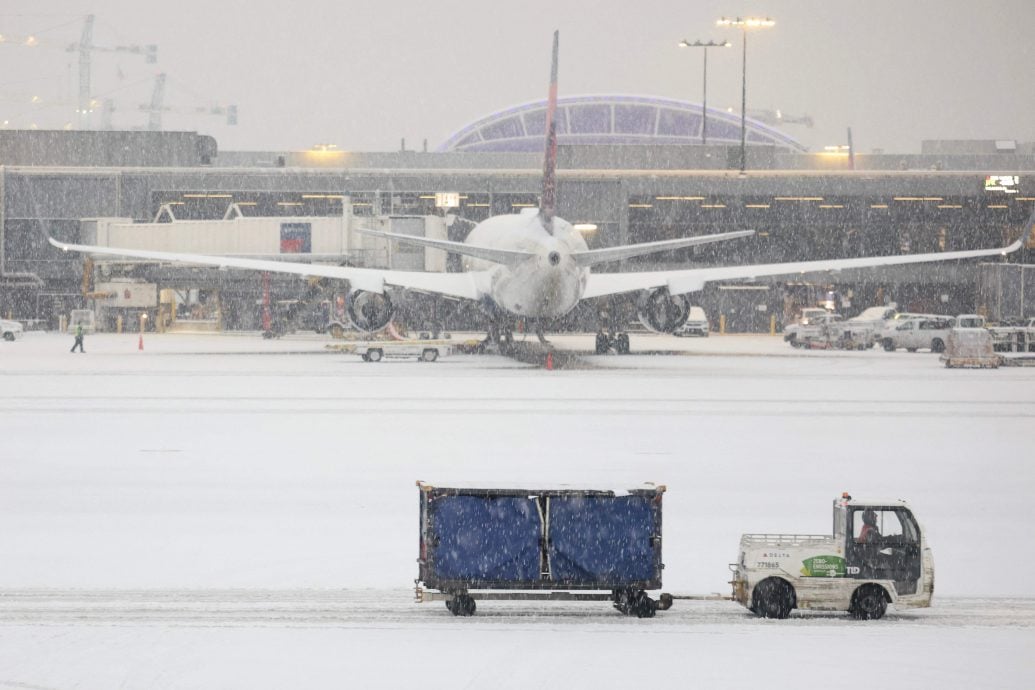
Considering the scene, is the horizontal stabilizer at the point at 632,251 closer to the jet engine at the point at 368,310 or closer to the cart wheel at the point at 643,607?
the jet engine at the point at 368,310

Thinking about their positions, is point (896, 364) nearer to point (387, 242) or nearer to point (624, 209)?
point (387, 242)

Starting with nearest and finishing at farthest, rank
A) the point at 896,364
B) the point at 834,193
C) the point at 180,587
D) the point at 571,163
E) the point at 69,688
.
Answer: the point at 69,688 < the point at 180,587 < the point at 896,364 < the point at 834,193 < the point at 571,163

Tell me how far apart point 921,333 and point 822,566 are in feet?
191

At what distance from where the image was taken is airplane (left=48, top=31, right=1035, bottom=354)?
4784cm

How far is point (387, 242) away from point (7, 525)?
63441mm

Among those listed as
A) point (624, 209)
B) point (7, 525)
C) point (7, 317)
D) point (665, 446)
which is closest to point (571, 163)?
point (624, 209)

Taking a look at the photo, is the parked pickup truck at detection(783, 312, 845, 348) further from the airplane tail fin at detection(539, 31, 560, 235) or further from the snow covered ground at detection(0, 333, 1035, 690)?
the snow covered ground at detection(0, 333, 1035, 690)

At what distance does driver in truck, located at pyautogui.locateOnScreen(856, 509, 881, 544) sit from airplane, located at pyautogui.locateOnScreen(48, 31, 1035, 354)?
3175cm

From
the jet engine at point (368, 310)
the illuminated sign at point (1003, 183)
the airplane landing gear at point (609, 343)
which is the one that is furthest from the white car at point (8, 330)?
the illuminated sign at point (1003, 183)

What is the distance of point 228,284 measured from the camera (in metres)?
90.8

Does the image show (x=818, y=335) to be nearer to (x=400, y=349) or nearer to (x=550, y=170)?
(x=400, y=349)

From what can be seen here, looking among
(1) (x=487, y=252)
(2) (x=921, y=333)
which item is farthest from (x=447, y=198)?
(1) (x=487, y=252)

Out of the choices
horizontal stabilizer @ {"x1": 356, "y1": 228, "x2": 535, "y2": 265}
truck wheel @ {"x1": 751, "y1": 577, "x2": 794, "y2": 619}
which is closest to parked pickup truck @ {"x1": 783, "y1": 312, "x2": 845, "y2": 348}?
horizontal stabilizer @ {"x1": 356, "y1": 228, "x2": 535, "y2": 265}

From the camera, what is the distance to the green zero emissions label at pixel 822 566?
1277 centimetres
